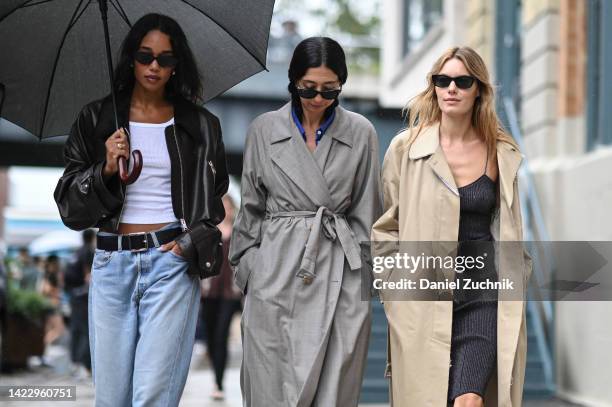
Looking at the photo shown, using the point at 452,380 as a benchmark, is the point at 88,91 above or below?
above

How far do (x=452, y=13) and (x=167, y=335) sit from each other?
582 inches

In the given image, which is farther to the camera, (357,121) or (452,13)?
(452,13)

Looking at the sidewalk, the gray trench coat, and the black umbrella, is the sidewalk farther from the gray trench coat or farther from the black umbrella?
the gray trench coat

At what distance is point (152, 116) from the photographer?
505cm

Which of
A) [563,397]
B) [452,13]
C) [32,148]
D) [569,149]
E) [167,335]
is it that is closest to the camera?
[167,335]

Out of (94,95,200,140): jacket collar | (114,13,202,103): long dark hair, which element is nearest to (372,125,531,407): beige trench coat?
(94,95,200,140): jacket collar

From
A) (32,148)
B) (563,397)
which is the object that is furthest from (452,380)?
(32,148)

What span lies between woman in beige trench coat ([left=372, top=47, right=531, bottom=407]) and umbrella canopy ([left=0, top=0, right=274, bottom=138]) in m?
0.98

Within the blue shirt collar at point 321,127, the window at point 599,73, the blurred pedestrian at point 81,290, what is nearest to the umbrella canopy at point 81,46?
the blue shirt collar at point 321,127

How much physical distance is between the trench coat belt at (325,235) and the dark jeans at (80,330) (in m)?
9.04

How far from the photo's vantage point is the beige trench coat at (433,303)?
15.9ft

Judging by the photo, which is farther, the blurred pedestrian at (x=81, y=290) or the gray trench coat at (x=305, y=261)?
the blurred pedestrian at (x=81, y=290)

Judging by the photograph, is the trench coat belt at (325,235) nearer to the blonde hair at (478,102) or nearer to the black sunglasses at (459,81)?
the blonde hair at (478,102)

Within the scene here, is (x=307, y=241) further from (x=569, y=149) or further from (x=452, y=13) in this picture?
(x=452, y=13)
